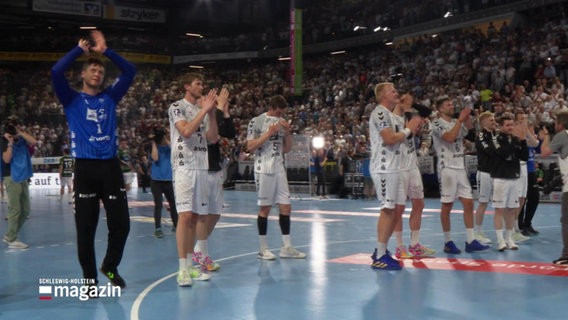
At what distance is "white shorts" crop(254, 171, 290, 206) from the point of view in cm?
810

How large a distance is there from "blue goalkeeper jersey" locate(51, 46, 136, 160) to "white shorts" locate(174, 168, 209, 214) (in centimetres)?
93

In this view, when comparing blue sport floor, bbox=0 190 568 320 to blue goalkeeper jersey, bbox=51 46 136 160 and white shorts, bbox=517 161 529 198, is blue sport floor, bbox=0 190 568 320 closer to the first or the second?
white shorts, bbox=517 161 529 198

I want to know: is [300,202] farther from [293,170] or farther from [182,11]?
[182,11]

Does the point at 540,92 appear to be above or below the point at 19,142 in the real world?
above

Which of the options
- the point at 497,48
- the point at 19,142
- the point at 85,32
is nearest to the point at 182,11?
the point at 85,32

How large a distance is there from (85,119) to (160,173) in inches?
198

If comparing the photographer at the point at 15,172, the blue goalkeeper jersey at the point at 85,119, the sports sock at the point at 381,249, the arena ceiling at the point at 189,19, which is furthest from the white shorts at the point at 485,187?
the arena ceiling at the point at 189,19

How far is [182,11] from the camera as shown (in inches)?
1730

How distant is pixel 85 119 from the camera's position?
5.58 m

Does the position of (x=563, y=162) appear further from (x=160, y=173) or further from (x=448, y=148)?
(x=160, y=173)

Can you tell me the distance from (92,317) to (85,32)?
40.4m

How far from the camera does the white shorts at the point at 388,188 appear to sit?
7.07 m

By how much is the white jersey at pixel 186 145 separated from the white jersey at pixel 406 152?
2385 mm

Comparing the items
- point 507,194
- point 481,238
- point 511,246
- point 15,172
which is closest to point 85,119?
point 15,172
